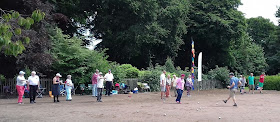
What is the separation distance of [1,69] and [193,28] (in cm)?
2647

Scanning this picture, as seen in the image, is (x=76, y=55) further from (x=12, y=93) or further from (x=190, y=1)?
(x=190, y=1)

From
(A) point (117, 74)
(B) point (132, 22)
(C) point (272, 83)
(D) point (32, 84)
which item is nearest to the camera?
(D) point (32, 84)

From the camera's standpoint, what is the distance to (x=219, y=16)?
44.4 metres

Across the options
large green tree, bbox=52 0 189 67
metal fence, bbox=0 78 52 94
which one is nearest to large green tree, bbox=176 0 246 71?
large green tree, bbox=52 0 189 67

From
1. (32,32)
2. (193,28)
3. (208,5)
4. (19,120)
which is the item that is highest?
(208,5)

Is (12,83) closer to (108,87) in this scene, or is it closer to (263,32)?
(108,87)

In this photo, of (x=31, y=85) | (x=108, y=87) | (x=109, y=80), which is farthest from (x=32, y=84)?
(x=108, y=87)

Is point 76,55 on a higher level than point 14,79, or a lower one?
higher

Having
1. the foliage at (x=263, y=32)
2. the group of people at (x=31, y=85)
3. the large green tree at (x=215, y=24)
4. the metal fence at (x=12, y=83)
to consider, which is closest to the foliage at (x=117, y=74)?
the metal fence at (x=12, y=83)

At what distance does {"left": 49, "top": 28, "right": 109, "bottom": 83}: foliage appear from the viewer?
81.7 ft

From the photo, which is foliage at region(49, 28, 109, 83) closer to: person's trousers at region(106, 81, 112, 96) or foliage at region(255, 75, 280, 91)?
person's trousers at region(106, 81, 112, 96)

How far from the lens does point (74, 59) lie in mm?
25219

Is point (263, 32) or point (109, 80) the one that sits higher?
point (263, 32)

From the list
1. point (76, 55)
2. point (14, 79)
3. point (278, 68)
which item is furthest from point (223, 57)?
point (14, 79)
